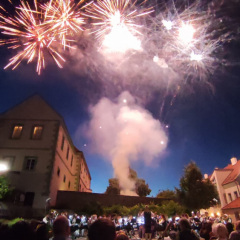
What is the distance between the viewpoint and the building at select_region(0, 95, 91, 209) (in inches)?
814

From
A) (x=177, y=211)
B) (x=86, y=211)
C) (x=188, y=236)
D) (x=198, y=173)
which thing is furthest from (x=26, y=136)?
(x=198, y=173)

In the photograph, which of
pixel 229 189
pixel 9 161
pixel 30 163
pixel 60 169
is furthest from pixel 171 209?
pixel 9 161

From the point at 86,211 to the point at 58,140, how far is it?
8843mm

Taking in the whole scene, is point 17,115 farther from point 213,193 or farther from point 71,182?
point 213,193

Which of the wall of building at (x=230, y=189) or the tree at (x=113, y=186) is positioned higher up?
the tree at (x=113, y=186)

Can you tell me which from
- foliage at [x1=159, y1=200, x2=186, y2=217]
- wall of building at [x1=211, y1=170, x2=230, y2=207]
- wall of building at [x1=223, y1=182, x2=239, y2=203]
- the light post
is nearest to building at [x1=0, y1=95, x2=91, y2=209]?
the light post

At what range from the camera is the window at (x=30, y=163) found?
71.9 feet

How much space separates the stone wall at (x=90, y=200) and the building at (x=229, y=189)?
11.3 metres

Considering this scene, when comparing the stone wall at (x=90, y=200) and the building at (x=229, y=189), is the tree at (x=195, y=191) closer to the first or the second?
the building at (x=229, y=189)

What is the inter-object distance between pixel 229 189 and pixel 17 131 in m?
34.6

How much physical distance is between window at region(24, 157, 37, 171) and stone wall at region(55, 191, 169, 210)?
504 cm

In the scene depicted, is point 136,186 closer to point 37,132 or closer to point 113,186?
point 113,186

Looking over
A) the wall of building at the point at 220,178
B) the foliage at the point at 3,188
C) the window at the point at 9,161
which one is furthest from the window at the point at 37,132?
the wall of building at the point at 220,178

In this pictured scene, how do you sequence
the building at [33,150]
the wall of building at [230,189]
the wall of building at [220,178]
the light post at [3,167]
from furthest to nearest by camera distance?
the wall of building at [220,178] → the wall of building at [230,189] → the light post at [3,167] → the building at [33,150]
